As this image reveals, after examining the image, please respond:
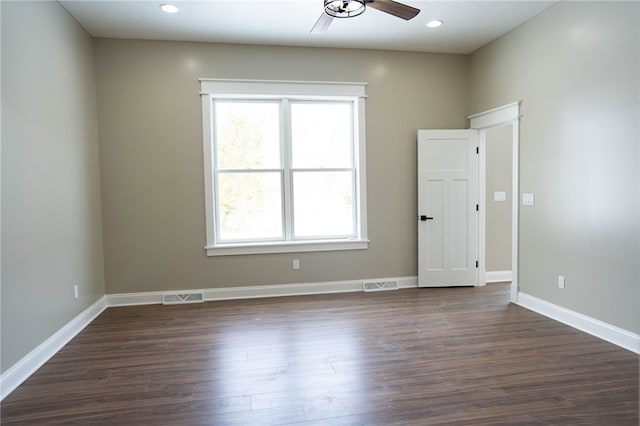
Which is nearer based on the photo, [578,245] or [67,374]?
[67,374]

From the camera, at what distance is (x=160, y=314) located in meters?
3.96

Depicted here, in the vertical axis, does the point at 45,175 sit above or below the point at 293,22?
below

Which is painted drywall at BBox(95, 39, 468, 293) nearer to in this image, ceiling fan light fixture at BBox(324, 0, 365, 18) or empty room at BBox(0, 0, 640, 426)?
empty room at BBox(0, 0, 640, 426)

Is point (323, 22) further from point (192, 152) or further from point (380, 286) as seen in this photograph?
point (380, 286)

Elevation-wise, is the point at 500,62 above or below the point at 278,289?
above

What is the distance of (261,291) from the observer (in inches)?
180

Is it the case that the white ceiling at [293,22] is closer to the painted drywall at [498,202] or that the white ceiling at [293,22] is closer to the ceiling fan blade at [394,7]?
the ceiling fan blade at [394,7]

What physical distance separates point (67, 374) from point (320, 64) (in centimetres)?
398

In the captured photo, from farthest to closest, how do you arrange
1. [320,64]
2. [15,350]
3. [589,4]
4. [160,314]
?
[320,64], [160,314], [589,4], [15,350]

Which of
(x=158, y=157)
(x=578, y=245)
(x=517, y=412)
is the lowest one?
(x=517, y=412)

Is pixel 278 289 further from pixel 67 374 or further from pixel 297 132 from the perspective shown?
pixel 67 374

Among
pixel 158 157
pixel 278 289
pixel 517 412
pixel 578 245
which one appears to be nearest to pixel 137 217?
pixel 158 157

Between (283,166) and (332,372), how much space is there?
2.69 m

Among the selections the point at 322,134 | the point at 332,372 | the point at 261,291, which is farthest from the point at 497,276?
the point at 332,372
